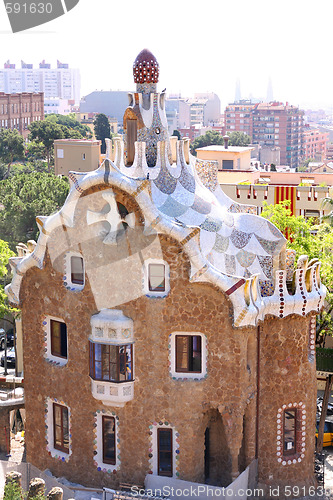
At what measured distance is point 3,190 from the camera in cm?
6612

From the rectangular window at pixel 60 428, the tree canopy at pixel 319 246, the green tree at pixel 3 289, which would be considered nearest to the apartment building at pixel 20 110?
the green tree at pixel 3 289

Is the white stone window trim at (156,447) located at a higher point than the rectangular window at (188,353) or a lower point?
lower

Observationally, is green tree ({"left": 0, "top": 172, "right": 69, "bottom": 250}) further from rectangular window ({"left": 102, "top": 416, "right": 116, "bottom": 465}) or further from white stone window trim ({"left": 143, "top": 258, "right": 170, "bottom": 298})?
white stone window trim ({"left": 143, "top": 258, "right": 170, "bottom": 298})

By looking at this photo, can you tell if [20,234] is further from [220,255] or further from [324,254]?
[220,255]

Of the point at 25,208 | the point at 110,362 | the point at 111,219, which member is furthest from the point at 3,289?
the point at 111,219

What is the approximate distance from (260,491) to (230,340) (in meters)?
6.48

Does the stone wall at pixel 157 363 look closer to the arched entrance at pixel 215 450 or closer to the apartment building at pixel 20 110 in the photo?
the arched entrance at pixel 215 450

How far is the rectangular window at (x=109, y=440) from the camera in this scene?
108ft

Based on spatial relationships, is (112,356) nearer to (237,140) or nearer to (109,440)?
(109,440)

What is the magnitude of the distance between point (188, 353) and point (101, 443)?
502 centimetres

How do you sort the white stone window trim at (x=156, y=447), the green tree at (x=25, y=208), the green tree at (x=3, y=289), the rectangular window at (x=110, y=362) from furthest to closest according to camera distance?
the green tree at (x=25, y=208)
the green tree at (x=3, y=289)
the white stone window trim at (x=156, y=447)
the rectangular window at (x=110, y=362)

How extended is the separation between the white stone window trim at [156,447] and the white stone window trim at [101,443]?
1.33 m

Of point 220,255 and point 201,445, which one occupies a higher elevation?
point 220,255

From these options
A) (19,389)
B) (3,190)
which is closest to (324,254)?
(19,389)
